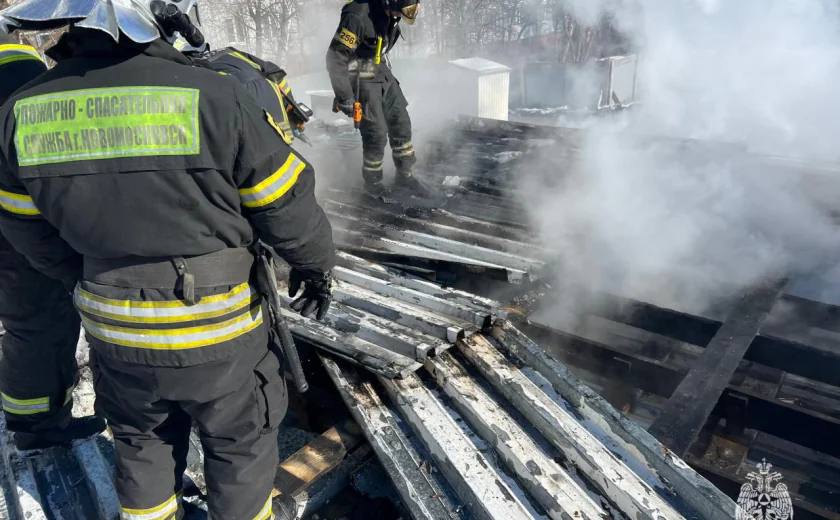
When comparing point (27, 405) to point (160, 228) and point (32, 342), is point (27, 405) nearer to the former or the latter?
point (32, 342)

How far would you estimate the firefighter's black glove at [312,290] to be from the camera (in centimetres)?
197

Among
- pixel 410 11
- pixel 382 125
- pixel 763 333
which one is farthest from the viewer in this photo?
pixel 382 125

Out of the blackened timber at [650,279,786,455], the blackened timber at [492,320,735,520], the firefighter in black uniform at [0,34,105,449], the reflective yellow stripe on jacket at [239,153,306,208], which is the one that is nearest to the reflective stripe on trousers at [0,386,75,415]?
the firefighter in black uniform at [0,34,105,449]

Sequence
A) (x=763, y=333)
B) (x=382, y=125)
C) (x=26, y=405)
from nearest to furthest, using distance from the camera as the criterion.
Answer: (x=26, y=405)
(x=763, y=333)
(x=382, y=125)

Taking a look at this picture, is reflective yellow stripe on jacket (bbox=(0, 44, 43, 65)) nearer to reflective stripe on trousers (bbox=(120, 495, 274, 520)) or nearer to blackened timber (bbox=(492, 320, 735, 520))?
reflective stripe on trousers (bbox=(120, 495, 274, 520))

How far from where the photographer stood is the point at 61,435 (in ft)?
7.67

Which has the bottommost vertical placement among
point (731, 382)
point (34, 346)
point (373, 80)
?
point (731, 382)

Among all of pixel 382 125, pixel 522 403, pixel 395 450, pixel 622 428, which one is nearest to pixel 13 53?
pixel 395 450

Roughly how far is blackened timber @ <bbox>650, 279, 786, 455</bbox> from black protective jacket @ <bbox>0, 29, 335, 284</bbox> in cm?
178

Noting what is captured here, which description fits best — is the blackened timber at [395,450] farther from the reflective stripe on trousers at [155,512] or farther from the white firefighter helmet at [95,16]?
the white firefighter helmet at [95,16]

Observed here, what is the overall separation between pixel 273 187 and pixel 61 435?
1.61m

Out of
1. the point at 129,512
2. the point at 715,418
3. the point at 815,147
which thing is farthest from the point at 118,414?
the point at 815,147

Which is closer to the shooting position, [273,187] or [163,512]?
[273,187]

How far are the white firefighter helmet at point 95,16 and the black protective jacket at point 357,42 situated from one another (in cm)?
306
